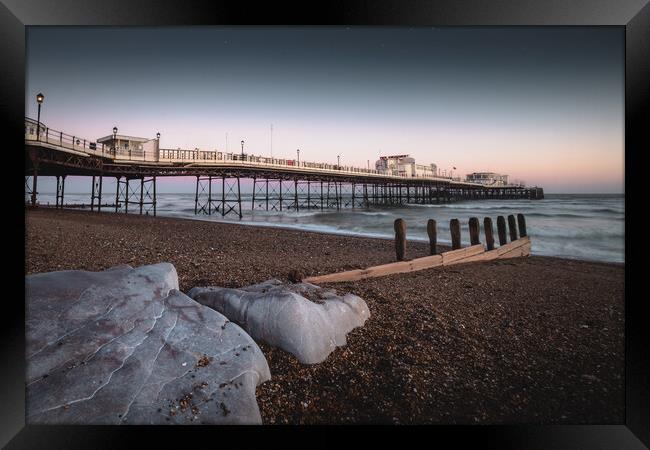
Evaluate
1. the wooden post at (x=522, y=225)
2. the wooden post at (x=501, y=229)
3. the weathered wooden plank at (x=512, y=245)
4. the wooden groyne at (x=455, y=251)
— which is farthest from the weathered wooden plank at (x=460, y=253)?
the wooden post at (x=522, y=225)

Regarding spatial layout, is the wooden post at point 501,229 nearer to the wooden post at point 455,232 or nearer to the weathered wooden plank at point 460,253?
the weathered wooden plank at point 460,253

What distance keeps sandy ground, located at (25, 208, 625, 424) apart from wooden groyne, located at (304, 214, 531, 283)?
10cm

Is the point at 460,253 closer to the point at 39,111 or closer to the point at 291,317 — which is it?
the point at 291,317

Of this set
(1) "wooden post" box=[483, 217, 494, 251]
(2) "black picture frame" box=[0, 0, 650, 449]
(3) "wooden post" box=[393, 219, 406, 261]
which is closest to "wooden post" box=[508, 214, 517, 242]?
(1) "wooden post" box=[483, 217, 494, 251]

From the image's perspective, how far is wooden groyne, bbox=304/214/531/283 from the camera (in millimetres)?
3646

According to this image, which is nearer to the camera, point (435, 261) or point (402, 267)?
point (402, 267)

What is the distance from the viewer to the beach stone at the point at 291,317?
2.31 m

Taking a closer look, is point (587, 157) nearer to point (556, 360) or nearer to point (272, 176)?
point (556, 360)

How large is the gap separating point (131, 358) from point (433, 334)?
2.23m

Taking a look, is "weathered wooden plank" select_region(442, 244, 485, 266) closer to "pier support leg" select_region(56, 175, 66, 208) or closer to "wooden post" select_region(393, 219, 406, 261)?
"wooden post" select_region(393, 219, 406, 261)

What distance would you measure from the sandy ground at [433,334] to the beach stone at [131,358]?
0.86 feet

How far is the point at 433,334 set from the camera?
2713mm

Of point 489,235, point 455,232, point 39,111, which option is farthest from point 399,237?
point 39,111
